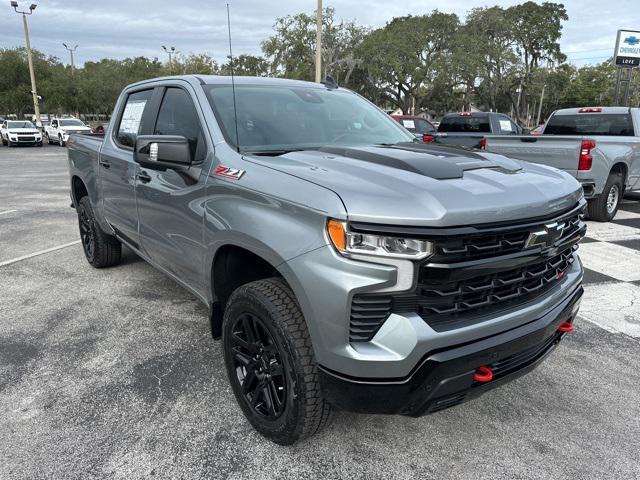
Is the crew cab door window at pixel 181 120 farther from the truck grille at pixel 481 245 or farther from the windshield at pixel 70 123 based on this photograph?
the windshield at pixel 70 123

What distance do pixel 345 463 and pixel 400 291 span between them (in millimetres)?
987

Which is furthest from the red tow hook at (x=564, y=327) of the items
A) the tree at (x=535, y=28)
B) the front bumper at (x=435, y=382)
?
the tree at (x=535, y=28)

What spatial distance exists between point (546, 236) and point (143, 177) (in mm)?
2590

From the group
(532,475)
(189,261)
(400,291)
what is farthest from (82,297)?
(532,475)

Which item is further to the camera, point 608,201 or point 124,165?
point 608,201

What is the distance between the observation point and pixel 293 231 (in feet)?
6.85

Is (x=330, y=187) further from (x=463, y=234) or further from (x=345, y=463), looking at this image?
(x=345, y=463)

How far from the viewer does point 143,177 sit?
11.3 feet

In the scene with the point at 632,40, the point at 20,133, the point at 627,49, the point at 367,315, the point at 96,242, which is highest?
the point at 632,40

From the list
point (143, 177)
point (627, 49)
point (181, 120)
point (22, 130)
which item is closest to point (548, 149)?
point (181, 120)

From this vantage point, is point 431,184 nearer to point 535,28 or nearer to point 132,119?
point 132,119

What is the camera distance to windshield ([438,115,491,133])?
39.0ft

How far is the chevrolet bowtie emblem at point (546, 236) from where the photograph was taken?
2.13m

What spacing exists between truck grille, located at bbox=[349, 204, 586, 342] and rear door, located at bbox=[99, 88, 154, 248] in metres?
2.41
